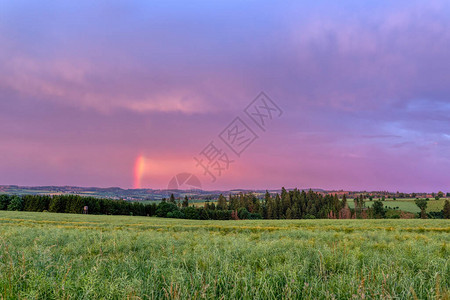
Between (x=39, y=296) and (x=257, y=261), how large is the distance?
3798 millimetres

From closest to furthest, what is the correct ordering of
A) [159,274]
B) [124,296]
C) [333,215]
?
[124,296]
[159,274]
[333,215]

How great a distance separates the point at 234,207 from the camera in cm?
15138

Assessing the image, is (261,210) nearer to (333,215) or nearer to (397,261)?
(333,215)

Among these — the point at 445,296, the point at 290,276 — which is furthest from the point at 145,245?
the point at 445,296

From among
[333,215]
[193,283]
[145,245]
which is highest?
[193,283]

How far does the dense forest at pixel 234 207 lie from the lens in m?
106

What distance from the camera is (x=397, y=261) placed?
17.1 feet

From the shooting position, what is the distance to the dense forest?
349 ft

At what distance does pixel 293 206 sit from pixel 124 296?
144m

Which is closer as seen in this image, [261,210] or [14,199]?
[14,199]

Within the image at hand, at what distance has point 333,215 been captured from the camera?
445 feet

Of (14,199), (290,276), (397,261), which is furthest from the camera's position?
(14,199)

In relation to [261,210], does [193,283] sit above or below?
above

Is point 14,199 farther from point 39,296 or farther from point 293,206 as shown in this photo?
point 39,296
